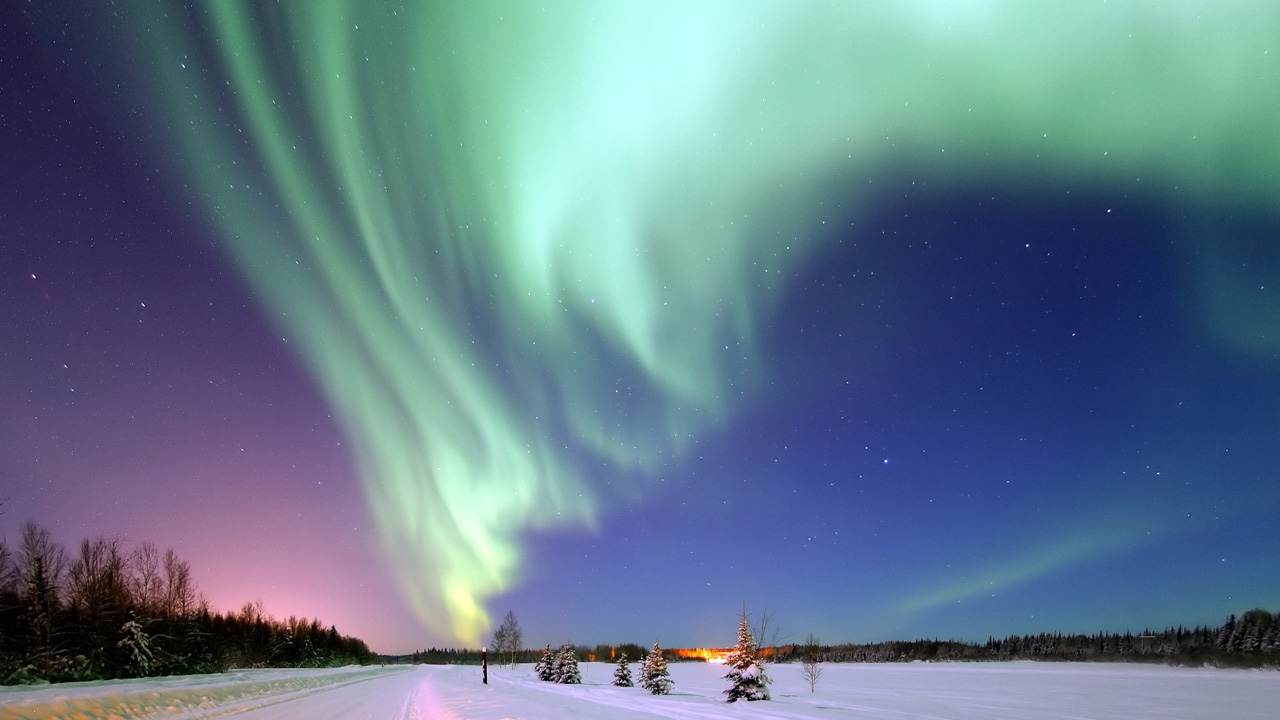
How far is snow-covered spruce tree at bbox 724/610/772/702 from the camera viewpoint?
1293 inches

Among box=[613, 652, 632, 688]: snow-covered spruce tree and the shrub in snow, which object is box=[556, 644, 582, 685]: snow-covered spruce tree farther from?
the shrub in snow

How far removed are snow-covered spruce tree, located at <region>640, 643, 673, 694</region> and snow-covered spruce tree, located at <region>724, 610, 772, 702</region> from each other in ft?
30.3

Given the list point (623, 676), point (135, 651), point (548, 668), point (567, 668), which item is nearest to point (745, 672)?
point (623, 676)

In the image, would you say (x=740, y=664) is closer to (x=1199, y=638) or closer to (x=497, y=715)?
(x=497, y=715)

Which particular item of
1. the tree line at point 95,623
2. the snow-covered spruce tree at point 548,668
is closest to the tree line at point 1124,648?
the snow-covered spruce tree at point 548,668

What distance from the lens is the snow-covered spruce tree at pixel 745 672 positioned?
3284 centimetres

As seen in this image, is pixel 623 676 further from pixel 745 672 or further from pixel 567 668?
pixel 745 672

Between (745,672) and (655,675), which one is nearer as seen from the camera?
(745,672)

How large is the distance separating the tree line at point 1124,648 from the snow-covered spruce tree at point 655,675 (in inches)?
2165

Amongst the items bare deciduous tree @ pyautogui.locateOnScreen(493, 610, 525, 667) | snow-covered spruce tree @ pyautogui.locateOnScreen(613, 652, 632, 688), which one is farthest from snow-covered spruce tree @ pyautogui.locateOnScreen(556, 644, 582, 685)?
bare deciduous tree @ pyautogui.locateOnScreen(493, 610, 525, 667)

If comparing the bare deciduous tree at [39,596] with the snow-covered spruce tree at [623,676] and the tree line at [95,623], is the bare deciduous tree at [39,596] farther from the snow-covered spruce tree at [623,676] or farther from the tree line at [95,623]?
the snow-covered spruce tree at [623,676]

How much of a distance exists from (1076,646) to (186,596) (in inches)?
7314

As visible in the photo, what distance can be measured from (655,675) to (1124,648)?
511 ft

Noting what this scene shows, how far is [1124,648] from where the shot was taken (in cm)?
14162
